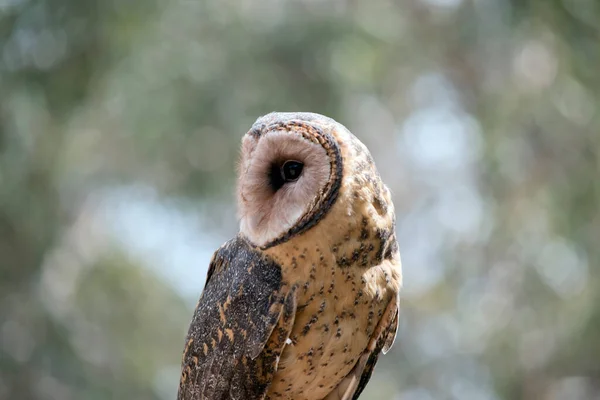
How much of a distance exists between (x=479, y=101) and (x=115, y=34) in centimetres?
429

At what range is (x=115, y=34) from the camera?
785 cm

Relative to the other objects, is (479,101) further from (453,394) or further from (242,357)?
(242,357)

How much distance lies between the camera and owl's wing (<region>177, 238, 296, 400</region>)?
6.44 ft

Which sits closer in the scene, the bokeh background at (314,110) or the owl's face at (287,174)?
the owl's face at (287,174)

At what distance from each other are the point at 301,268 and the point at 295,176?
0.23 meters

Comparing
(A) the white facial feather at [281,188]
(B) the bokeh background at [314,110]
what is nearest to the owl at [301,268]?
(A) the white facial feather at [281,188]

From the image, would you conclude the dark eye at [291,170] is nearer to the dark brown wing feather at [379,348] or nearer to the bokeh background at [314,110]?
the dark brown wing feather at [379,348]

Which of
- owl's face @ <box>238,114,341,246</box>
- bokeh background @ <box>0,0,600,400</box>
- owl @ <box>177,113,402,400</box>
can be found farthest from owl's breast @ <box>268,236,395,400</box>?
bokeh background @ <box>0,0,600,400</box>

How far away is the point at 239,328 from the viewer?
6.62 ft

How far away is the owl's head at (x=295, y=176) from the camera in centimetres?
191

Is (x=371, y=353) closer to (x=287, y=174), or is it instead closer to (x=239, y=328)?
(x=239, y=328)

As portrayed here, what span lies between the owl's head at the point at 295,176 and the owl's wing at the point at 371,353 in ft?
0.96

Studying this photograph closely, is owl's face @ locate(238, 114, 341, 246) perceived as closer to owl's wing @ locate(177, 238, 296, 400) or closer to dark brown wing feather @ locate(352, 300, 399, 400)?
owl's wing @ locate(177, 238, 296, 400)

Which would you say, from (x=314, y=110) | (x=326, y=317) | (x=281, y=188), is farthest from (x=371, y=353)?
(x=314, y=110)
